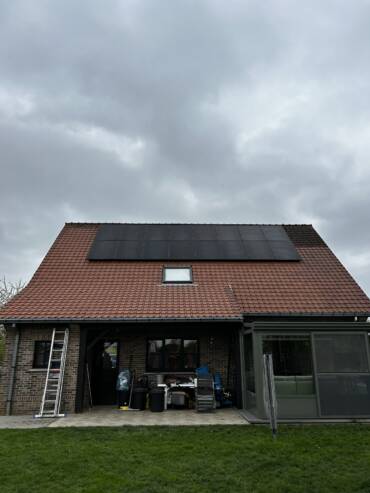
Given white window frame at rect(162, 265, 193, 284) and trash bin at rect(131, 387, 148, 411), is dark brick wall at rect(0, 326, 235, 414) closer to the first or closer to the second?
trash bin at rect(131, 387, 148, 411)

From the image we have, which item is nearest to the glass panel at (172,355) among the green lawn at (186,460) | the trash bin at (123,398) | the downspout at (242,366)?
the trash bin at (123,398)

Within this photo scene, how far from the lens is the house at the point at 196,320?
941cm

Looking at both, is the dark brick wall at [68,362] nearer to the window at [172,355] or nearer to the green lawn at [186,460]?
the window at [172,355]

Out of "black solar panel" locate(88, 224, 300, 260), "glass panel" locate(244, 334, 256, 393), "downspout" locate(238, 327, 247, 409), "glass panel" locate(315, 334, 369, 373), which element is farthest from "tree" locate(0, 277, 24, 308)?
"glass panel" locate(315, 334, 369, 373)

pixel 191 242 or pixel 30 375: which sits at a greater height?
pixel 191 242

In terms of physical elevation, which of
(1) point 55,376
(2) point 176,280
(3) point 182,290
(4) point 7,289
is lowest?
(1) point 55,376

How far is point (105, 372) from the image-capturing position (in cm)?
1208

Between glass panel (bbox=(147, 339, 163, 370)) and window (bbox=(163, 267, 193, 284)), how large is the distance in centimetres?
213

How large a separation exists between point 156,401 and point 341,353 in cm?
519

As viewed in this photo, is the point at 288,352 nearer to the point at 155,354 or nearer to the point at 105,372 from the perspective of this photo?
the point at 155,354

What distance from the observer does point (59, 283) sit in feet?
41.0

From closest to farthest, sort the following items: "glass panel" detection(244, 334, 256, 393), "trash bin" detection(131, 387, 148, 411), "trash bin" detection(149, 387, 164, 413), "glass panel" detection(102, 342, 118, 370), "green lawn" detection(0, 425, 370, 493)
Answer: "green lawn" detection(0, 425, 370, 493) < "glass panel" detection(244, 334, 256, 393) < "trash bin" detection(149, 387, 164, 413) < "trash bin" detection(131, 387, 148, 411) < "glass panel" detection(102, 342, 118, 370)

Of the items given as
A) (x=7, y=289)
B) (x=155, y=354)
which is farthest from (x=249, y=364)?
(x=7, y=289)

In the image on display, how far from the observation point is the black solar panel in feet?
46.4
